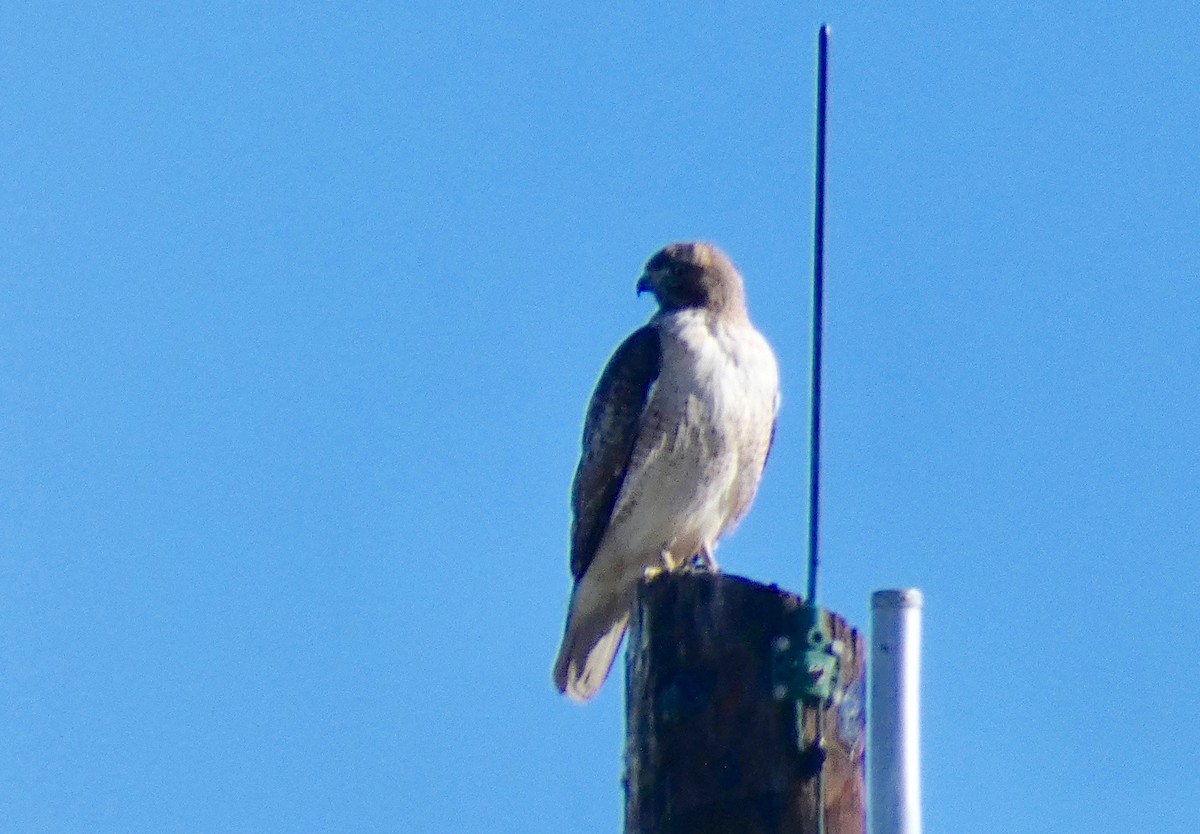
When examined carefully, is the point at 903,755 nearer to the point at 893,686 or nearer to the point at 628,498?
the point at 893,686

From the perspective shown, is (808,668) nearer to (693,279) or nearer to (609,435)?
(609,435)

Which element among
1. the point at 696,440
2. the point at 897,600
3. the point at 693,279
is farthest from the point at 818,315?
the point at 693,279

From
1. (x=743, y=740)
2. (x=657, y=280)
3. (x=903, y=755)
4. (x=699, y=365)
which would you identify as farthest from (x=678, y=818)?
(x=657, y=280)

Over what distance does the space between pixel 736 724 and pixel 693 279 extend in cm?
519

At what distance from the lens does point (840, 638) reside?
406 centimetres

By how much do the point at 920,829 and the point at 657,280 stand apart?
212 inches

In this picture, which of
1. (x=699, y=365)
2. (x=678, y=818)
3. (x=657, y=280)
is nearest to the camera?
(x=678, y=818)

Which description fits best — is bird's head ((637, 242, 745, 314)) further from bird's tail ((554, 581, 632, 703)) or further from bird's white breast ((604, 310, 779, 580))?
bird's tail ((554, 581, 632, 703))

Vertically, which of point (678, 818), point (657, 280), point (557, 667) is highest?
point (657, 280)

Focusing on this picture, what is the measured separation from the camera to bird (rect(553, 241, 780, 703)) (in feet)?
27.0

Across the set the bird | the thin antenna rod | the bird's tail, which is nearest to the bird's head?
the bird

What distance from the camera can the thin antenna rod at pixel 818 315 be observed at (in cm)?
412

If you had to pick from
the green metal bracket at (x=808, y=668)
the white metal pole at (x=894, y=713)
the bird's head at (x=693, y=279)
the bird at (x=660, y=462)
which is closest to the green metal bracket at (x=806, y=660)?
the green metal bracket at (x=808, y=668)

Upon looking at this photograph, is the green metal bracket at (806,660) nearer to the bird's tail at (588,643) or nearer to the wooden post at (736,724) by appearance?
the wooden post at (736,724)
